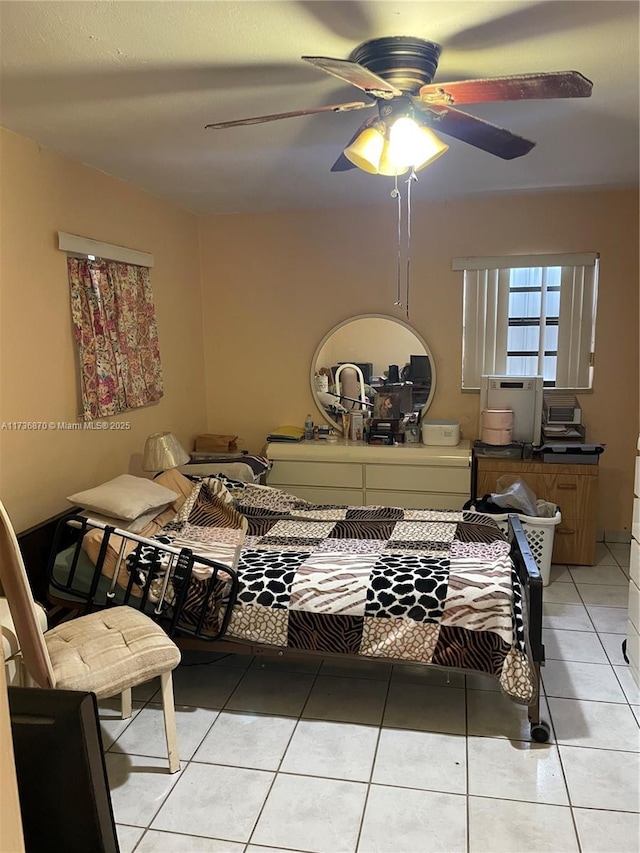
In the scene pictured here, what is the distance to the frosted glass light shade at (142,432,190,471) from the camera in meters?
3.51

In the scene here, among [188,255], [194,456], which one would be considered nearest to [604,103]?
[188,255]

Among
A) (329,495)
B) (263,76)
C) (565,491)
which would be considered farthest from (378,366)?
(263,76)

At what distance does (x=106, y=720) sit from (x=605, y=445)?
3529mm

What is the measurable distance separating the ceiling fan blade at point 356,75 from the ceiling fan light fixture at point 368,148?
0.17 metres

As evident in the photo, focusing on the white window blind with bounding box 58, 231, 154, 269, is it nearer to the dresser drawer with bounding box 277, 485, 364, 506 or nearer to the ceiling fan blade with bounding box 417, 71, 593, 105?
the dresser drawer with bounding box 277, 485, 364, 506

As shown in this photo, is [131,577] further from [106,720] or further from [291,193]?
[291,193]

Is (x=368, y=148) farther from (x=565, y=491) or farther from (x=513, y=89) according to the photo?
(x=565, y=491)

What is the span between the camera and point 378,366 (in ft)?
15.0

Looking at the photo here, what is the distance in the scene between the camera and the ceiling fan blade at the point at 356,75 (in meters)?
1.67

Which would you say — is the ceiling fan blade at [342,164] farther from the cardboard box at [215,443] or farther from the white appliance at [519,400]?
the cardboard box at [215,443]

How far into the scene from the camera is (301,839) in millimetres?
1971

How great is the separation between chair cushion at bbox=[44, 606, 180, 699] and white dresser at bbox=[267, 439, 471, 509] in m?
2.06

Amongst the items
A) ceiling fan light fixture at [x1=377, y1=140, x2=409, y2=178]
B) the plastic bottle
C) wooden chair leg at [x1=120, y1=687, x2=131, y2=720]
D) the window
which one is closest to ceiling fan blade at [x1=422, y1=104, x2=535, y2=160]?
ceiling fan light fixture at [x1=377, y1=140, x2=409, y2=178]

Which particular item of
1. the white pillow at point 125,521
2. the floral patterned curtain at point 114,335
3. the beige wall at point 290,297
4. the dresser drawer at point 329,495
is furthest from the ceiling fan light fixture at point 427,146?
the dresser drawer at point 329,495
